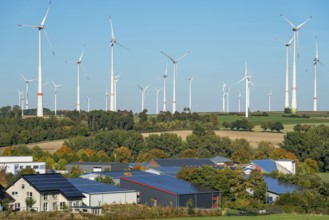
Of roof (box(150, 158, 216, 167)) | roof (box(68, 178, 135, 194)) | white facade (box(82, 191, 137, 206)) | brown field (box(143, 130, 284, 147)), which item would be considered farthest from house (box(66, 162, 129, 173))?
brown field (box(143, 130, 284, 147))

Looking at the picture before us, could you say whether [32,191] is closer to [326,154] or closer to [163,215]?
[163,215]

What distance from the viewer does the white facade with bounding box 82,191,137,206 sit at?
4909 centimetres

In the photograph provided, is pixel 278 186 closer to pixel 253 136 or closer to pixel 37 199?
pixel 37 199

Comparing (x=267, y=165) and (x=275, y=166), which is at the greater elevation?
(x=267, y=165)

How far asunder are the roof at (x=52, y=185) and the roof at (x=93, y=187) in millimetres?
1132

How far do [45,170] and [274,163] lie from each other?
78.9ft

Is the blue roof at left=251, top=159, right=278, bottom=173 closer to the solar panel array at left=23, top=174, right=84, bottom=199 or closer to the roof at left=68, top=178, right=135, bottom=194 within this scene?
the roof at left=68, top=178, right=135, bottom=194

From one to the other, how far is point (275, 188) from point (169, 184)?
9.81m

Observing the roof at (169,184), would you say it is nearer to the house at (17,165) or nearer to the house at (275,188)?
the house at (275,188)

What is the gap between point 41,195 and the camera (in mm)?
47562

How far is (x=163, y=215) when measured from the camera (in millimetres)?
43500

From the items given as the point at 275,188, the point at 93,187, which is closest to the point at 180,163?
the point at 275,188

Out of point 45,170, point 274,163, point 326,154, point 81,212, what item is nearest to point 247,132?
point 326,154

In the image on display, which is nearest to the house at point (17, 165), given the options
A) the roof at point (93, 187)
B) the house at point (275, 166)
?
the roof at point (93, 187)
